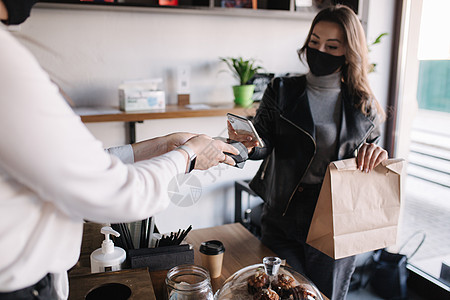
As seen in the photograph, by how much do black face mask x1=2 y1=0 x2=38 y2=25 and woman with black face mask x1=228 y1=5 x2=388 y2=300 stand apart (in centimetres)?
105

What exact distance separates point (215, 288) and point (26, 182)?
756 mm

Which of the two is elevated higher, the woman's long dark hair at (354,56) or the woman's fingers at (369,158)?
the woman's long dark hair at (354,56)

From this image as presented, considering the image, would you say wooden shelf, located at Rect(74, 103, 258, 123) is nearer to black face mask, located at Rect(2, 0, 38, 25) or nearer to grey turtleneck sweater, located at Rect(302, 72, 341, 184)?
grey turtleneck sweater, located at Rect(302, 72, 341, 184)

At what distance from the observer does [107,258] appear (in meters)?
1.13

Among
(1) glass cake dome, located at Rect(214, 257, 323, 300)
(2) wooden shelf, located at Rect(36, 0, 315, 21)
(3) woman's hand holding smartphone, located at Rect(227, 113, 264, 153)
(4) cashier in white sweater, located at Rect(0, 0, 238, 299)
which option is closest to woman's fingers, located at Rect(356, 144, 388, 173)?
(3) woman's hand holding smartphone, located at Rect(227, 113, 264, 153)

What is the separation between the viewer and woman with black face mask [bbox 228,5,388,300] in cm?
169

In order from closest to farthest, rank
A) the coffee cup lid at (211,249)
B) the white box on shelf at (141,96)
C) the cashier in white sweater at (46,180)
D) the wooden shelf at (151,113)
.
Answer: the cashier in white sweater at (46,180) < the coffee cup lid at (211,249) < the wooden shelf at (151,113) < the white box on shelf at (141,96)

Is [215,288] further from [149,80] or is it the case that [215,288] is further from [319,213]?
[149,80]

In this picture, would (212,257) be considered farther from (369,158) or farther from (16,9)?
(16,9)

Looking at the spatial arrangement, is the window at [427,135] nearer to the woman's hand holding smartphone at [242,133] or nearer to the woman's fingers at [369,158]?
the woman's fingers at [369,158]

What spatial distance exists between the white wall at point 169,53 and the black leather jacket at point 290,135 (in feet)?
1.74

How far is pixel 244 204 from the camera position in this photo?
9.45 ft

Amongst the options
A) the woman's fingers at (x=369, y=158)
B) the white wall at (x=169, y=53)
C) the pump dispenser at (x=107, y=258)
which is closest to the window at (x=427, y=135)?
the white wall at (x=169, y=53)

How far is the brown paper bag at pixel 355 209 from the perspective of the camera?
1.41 meters
